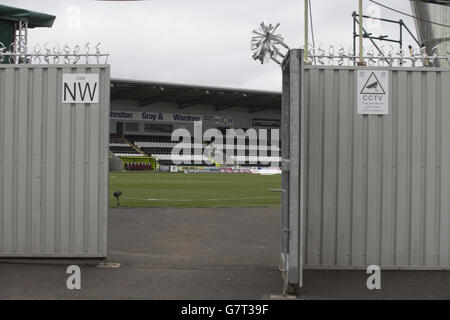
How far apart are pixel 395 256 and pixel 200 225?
5.61 m

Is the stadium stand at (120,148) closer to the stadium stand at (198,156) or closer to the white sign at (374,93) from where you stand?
the stadium stand at (198,156)

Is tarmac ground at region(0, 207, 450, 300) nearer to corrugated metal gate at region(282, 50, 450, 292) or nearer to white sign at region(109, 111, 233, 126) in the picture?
corrugated metal gate at region(282, 50, 450, 292)

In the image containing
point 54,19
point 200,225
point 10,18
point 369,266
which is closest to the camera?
point 369,266

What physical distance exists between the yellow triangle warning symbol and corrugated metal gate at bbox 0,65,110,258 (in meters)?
3.78

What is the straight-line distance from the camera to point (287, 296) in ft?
18.0

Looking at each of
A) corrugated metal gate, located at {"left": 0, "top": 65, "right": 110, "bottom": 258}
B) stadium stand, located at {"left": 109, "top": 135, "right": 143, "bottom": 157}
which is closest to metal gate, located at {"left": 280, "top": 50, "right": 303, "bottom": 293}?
corrugated metal gate, located at {"left": 0, "top": 65, "right": 110, "bottom": 258}

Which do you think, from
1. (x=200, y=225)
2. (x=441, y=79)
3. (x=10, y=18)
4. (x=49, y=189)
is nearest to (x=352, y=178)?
(x=441, y=79)

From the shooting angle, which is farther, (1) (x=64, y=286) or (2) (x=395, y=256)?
(2) (x=395, y=256)

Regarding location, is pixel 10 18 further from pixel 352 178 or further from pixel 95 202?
pixel 352 178

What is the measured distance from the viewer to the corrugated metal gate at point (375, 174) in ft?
22.5

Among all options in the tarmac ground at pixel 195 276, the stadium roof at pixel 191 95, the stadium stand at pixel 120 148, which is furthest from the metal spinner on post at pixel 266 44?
the stadium stand at pixel 120 148

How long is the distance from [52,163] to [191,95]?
192ft

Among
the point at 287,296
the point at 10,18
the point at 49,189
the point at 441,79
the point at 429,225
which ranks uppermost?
the point at 10,18

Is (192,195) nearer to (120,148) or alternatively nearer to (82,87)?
(82,87)
